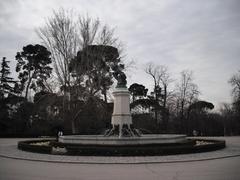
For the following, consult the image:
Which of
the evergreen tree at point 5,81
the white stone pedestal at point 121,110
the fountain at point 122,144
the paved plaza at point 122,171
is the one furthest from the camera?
the evergreen tree at point 5,81

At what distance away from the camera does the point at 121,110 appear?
23.2 meters

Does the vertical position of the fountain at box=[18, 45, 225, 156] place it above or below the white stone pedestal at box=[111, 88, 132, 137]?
below

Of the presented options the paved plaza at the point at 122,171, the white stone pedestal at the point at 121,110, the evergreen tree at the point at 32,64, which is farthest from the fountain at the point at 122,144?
the evergreen tree at the point at 32,64

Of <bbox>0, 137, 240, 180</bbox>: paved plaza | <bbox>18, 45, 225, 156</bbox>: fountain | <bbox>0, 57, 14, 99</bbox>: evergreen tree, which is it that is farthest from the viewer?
<bbox>0, 57, 14, 99</bbox>: evergreen tree

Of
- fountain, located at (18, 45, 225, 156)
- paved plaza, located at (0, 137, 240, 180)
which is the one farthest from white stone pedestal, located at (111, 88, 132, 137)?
paved plaza, located at (0, 137, 240, 180)

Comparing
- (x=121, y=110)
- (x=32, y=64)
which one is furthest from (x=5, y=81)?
(x=121, y=110)

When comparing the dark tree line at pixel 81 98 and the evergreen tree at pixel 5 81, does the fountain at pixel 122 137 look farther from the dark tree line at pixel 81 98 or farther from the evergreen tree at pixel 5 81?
the evergreen tree at pixel 5 81

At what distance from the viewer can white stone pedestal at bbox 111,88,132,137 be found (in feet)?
75.6

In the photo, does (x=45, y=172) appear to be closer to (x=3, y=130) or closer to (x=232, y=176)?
(x=232, y=176)

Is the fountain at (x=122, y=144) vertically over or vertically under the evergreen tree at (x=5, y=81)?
under

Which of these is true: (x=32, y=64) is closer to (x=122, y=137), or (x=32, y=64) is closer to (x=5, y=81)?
(x=5, y=81)

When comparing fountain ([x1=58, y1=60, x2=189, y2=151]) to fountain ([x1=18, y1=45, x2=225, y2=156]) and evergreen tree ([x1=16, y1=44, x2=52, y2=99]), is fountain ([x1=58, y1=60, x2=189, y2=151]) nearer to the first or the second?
fountain ([x1=18, y1=45, x2=225, y2=156])

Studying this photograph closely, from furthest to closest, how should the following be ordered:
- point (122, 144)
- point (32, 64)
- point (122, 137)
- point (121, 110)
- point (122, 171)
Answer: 1. point (32, 64)
2. point (121, 110)
3. point (122, 137)
4. point (122, 144)
5. point (122, 171)

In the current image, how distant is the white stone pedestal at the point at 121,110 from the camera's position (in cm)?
2303
